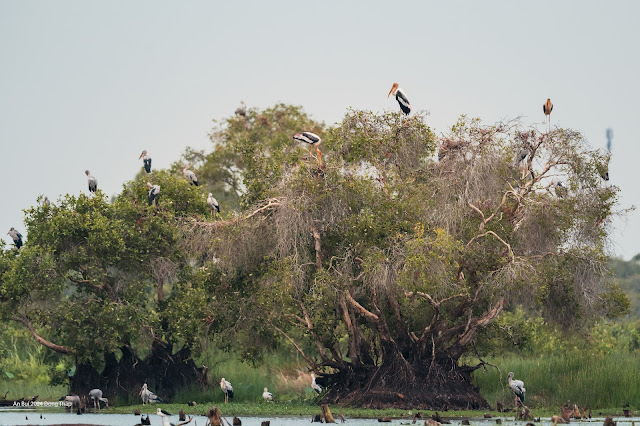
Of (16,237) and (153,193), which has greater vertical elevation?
(153,193)

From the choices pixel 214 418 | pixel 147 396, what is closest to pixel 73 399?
pixel 147 396

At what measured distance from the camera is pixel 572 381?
2355 cm

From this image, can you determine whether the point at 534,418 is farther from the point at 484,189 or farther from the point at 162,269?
the point at 162,269

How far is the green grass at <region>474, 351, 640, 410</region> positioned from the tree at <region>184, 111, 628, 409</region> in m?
1.27

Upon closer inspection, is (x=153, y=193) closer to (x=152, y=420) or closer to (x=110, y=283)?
(x=110, y=283)

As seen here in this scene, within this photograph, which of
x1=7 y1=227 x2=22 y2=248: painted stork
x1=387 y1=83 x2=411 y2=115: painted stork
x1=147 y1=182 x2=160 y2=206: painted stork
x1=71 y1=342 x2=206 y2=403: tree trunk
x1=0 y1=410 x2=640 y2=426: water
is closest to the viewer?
x1=0 y1=410 x2=640 y2=426: water

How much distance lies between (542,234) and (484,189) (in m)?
1.78

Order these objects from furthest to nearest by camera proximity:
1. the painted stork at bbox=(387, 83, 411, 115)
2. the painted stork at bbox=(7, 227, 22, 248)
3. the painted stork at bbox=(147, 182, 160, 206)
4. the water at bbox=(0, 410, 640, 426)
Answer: the painted stork at bbox=(7, 227, 22, 248)
the painted stork at bbox=(147, 182, 160, 206)
the painted stork at bbox=(387, 83, 411, 115)
the water at bbox=(0, 410, 640, 426)

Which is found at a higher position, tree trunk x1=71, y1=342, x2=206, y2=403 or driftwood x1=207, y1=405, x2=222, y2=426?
tree trunk x1=71, y1=342, x2=206, y2=403

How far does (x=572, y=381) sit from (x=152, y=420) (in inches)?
367

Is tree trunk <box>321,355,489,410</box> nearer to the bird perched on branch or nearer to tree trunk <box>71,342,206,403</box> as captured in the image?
tree trunk <box>71,342,206,403</box>

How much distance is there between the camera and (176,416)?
22797 millimetres

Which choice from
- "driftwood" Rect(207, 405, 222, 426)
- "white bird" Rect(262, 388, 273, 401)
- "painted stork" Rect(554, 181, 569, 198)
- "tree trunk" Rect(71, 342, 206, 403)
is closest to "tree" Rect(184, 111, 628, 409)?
"painted stork" Rect(554, 181, 569, 198)

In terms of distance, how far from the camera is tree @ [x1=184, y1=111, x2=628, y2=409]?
2270 cm
